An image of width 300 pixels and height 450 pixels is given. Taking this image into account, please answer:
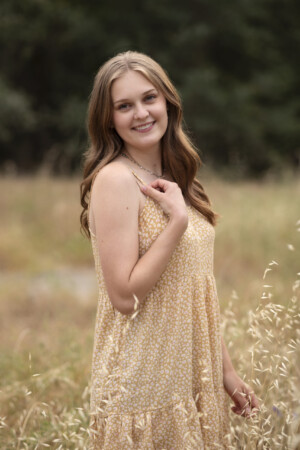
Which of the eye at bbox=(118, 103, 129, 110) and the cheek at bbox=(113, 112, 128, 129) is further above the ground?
the eye at bbox=(118, 103, 129, 110)

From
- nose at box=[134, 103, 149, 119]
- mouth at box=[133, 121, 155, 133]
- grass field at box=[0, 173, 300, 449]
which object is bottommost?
grass field at box=[0, 173, 300, 449]

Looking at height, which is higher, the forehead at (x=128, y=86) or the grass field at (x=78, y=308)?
the forehead at (x=128, y=86)

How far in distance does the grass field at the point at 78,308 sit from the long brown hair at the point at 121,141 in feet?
1.42

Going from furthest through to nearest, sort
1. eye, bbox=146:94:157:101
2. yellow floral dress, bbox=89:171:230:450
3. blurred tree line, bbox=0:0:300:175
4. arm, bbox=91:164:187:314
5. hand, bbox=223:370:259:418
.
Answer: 1. blurred tree line, bbox=0:0:300:175
2. hand, bbox=223:370:259:418
3. eye, bbox=146:94:157:101
4. yellow floral dress, bbox=89:171:230:450
5. arm, bbox=91:164:187:314

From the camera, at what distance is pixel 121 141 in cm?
196

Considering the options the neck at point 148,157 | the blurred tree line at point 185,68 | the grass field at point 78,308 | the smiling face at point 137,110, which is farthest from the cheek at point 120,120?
the blurred tree line at point 185,68

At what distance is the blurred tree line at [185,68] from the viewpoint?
632 inches

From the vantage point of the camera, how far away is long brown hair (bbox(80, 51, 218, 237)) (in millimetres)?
1854

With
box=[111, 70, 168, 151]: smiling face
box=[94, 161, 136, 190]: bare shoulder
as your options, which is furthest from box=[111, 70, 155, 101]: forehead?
box=[94, 161, 136, 190]: bare shoulder

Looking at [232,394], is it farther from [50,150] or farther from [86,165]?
[50,150]

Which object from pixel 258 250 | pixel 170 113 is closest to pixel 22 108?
pixel 258 250

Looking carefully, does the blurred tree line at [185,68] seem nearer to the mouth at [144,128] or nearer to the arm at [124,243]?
the mouth at [144,128]

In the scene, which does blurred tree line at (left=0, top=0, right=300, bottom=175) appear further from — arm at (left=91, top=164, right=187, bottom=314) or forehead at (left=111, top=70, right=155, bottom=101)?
arm at (left=91, top=164, right=187, bottom=314)

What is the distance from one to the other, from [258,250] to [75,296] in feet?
6.51
